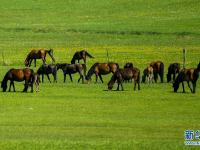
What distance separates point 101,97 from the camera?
32031mm

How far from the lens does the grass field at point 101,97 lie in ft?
72.4

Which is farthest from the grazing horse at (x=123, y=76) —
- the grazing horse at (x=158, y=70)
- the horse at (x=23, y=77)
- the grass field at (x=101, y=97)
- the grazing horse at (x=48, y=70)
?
the grazing horse at (x=48, y=70)

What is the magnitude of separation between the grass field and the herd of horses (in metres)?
0.60

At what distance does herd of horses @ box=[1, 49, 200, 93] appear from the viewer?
34.3 metres

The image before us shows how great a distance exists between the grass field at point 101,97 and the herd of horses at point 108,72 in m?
0.60

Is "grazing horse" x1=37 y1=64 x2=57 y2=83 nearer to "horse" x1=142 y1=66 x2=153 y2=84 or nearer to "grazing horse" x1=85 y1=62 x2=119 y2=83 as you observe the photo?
"grazing horse" x1=85 y1=62 x2=119 y2=83

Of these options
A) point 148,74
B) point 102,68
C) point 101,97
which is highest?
point 102,68

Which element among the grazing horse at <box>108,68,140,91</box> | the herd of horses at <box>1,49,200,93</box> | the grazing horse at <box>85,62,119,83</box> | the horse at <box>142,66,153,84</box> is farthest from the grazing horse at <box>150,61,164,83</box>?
the grazing horse at <box>108,68,140,91</box>

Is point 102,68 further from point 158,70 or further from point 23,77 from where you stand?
point 23,77

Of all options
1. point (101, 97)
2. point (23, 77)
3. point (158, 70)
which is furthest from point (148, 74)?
point (101, 97)

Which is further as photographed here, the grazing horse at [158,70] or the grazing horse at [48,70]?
the grazing horse at [48,70]

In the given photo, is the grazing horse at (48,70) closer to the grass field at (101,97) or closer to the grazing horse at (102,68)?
the grass field at (101,97)

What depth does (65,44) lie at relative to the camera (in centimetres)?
6469

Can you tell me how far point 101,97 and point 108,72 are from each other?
304 inches
